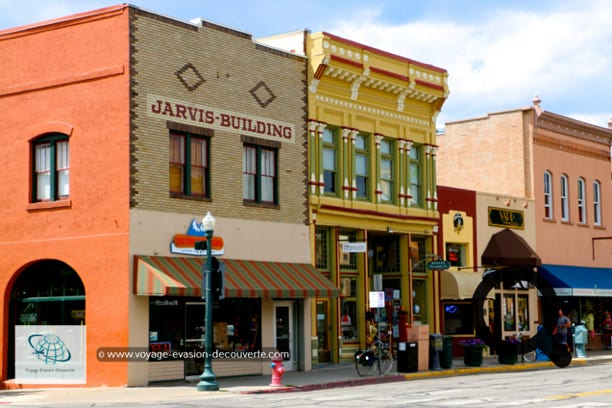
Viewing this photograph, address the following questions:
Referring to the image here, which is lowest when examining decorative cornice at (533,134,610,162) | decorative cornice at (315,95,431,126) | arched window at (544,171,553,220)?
arched window at (544,171,553,220)

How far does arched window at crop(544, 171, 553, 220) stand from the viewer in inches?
1729

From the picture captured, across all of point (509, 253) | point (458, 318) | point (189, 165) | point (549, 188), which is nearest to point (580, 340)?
point (509, 253)

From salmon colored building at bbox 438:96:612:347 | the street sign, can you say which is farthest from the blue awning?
the street sign

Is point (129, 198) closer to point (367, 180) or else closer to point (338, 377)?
point (338, 377)

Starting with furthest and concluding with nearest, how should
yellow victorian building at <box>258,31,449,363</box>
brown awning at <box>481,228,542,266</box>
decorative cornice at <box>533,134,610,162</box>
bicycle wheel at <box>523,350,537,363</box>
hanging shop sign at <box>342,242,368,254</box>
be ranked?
decorative cornice at <box>533,134,610,162</box> < brown awning at <box>481,228,542,266</box> < bicycle wheel at <box>523,350,537,363</box> < hanging shop sign at <box>342,242,368,254</box> < yellow victorian building at <box>258,31,449,363</box>

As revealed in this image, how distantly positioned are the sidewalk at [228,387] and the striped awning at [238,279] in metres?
2.32

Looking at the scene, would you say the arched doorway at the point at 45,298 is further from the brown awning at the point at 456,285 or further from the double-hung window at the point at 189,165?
the brown awning at the point at 456,285

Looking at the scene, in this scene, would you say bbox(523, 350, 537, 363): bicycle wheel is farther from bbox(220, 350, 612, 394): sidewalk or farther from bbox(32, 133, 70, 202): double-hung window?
bbox(32, 133, 70, 202): double-hung window

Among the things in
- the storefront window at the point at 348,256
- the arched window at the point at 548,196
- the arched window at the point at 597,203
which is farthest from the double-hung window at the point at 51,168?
the arched window at the point at 597,203

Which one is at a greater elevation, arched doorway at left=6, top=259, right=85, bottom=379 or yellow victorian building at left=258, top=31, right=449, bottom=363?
yellow victorian building at left=258, top=31, right=449, bottom=363

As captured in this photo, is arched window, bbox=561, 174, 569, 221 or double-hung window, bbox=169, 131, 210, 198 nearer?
double-hung window, bbox=169, 131, 210, 198

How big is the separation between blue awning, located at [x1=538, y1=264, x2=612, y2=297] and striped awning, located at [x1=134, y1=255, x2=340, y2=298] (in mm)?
14401

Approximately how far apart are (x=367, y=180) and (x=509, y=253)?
7817 mm

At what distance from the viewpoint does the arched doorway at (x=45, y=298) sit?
1075 inches
